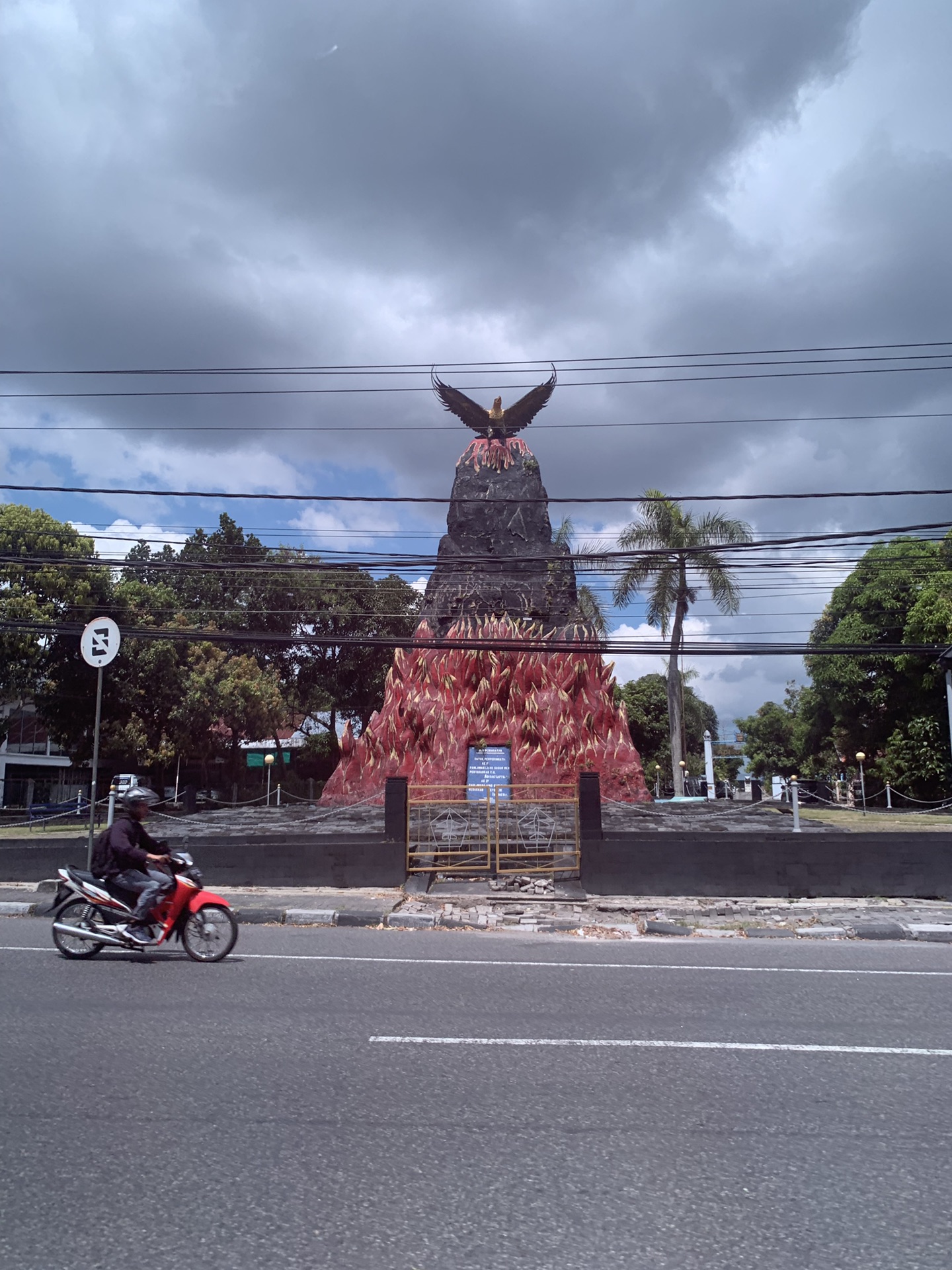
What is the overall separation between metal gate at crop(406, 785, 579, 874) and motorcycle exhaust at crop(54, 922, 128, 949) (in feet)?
19.7

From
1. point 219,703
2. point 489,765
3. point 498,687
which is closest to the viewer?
point 489,765

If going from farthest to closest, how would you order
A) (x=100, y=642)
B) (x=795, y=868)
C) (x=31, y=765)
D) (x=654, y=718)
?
(x=654, y=718)
(x=31, y=765)
(x=795, y=868)
(x=100, y=642)

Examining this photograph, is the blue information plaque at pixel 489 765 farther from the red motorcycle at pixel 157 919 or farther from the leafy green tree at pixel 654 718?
the leafy green tree at pixel 654 718

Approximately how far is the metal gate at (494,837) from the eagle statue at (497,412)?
2279cm

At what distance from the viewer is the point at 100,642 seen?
464 inches

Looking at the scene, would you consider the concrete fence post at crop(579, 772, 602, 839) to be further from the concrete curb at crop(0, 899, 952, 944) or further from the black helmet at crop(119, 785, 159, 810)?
the black helmet at crop(119, 785, 159, 810)

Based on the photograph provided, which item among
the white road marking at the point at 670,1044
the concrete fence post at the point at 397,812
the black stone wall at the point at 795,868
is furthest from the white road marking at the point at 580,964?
the concrete fence post at the point at 397,812

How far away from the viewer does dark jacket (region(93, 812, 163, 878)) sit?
7.90 metres

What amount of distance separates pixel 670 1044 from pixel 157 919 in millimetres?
4711

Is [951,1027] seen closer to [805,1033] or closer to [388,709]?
[805,1033]

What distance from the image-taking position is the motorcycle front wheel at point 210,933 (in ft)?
25.6

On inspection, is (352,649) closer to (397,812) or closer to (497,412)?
(497,412)

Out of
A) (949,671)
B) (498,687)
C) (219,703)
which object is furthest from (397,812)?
(219,703)

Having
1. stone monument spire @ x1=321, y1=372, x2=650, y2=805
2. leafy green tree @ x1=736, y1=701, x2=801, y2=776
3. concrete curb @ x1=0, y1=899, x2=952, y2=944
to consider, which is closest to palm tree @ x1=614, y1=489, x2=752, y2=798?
stone monument spire @ x1=321, y1=372, x2=650, y2=805
